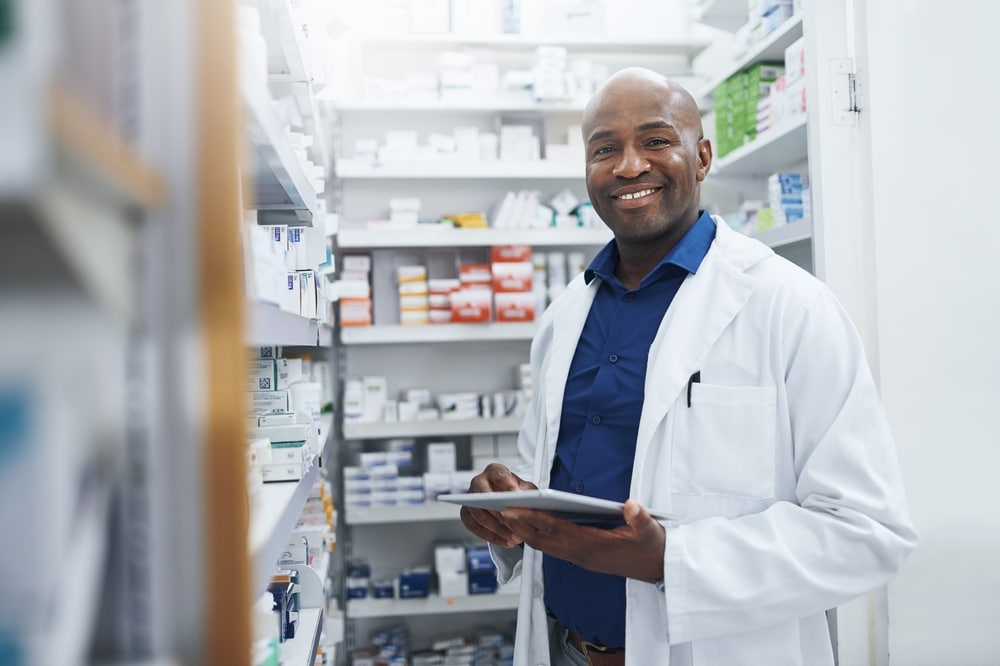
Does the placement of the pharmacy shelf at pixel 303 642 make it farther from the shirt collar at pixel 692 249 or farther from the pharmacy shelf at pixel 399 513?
the pharmacy shelf at pixel 399 513

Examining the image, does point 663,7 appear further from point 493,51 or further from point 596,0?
point 493,51

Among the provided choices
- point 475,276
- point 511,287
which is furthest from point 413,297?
point 511,287

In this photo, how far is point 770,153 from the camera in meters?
3.23

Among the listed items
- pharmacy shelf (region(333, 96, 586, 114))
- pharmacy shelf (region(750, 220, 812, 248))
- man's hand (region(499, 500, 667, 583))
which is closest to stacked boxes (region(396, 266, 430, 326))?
pharmacy shelf (region(333, 96, 586, 114))

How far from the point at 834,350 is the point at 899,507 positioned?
13.2 inches

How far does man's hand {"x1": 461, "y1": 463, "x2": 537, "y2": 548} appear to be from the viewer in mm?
1804

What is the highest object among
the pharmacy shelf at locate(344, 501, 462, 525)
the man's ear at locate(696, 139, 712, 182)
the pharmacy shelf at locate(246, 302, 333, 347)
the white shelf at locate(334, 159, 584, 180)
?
the white shelf at locate(334, 159, 584, 180)

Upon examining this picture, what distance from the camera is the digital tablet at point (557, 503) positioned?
128 centimetres

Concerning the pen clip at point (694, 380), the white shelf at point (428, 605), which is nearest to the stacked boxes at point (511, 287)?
the white shelf at point (428, 605)

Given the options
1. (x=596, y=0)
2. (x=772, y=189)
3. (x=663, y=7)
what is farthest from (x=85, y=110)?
(x=663, y=7)

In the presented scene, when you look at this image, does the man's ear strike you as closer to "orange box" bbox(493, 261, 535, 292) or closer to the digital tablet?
the digital tablet

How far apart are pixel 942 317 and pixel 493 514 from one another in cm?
144

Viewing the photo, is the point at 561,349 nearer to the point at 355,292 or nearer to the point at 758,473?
the point at 758,473

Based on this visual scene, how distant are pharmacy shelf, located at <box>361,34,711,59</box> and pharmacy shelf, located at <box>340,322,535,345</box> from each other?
1506 millimetres
